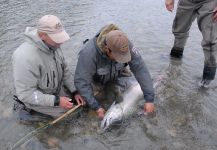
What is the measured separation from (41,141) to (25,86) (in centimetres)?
89

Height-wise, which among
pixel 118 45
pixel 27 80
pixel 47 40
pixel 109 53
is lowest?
pixel 27 80

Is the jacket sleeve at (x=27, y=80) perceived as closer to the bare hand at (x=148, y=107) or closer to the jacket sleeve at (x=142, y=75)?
the jacket sleeve at (x=142, y=75)

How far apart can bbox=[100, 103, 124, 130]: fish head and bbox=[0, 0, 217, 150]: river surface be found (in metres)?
0.12

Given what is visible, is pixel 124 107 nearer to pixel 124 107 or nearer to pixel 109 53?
pixel 124 107

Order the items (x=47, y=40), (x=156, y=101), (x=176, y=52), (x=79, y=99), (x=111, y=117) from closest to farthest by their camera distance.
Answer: (x=47, y=40) → (x=111, y=117) → (x=79, y=99) → (x=156, y=101) → (x=176, y=52)

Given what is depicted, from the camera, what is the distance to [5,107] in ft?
19.1

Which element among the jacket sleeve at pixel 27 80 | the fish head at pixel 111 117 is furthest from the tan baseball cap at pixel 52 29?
the fish head at pixel 111 117

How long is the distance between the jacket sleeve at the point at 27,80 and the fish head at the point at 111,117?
2.94ft

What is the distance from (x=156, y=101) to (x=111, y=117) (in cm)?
114

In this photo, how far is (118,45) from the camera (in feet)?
15.2

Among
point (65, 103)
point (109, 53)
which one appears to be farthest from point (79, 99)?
point (109, 53)

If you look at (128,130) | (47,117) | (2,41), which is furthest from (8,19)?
(128,130)

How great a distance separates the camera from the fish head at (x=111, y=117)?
17.3ft

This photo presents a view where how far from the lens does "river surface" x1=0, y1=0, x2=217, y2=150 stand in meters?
5.14
